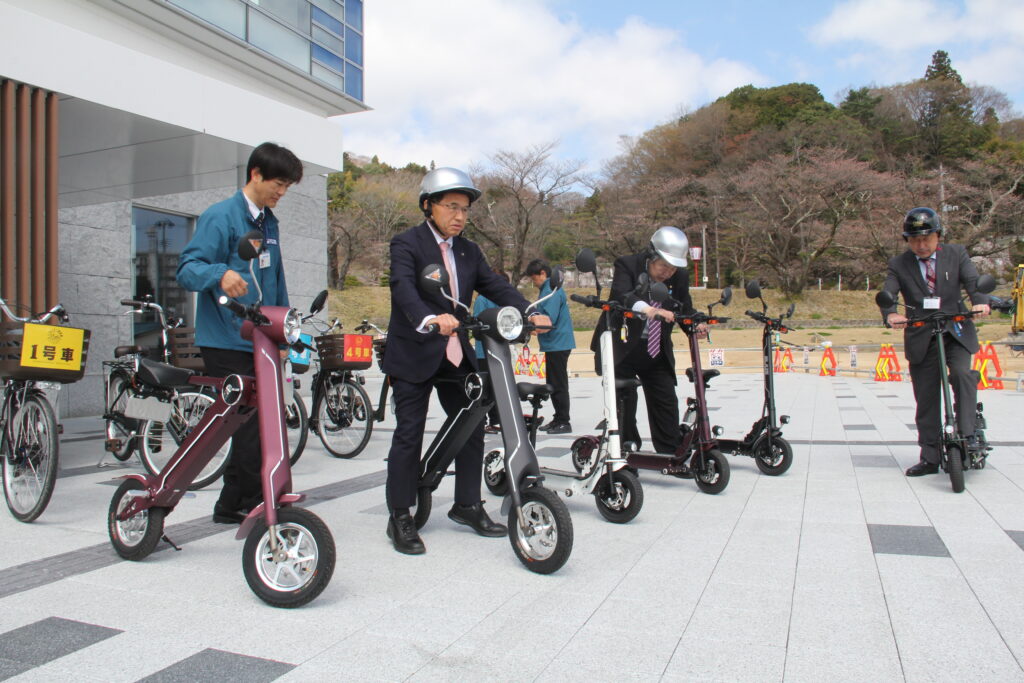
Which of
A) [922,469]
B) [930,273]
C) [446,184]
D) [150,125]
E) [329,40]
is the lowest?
[922,469]

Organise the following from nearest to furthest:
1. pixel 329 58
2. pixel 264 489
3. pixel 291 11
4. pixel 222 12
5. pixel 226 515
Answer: pixel 264 489 < pixel 226 515 < pixel 222 12 < pixel 291 11 < pixel 329 58

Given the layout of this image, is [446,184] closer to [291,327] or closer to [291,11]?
[291,327]

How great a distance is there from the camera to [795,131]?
46.6m

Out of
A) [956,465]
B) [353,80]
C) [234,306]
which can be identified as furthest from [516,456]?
[353,80]

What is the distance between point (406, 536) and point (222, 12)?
7.87 m

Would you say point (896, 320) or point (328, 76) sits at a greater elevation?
point (328, 76)

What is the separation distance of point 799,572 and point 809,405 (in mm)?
7202

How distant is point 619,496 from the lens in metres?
3.61

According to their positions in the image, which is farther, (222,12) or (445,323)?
(222,12)

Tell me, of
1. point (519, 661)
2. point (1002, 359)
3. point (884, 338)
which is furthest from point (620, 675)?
point (884, 338)

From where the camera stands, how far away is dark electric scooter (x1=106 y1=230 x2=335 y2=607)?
94.7 inches

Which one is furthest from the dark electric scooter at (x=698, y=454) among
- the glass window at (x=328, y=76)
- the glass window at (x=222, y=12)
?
the glass window at (x=328, y=76)

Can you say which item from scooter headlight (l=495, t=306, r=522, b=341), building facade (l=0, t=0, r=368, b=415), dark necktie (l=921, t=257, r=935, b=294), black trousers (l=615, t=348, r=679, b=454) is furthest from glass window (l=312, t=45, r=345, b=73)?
scooter headlight (l=495, t=306, r=522, b=341)

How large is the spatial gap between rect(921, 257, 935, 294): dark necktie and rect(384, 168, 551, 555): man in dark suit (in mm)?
3069
